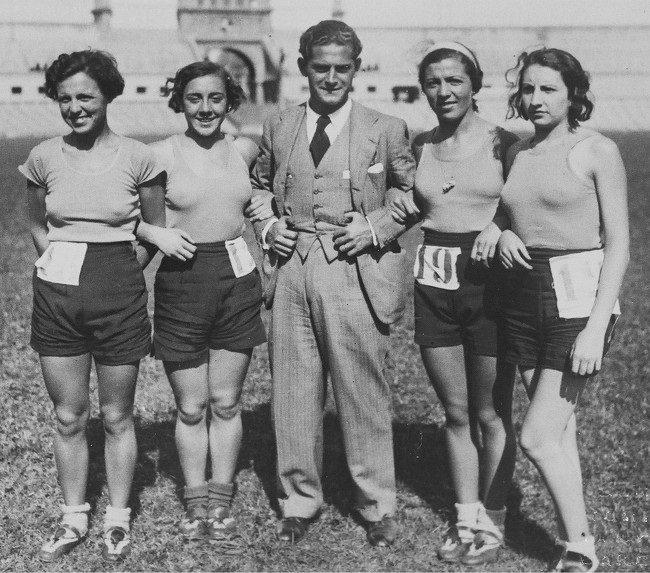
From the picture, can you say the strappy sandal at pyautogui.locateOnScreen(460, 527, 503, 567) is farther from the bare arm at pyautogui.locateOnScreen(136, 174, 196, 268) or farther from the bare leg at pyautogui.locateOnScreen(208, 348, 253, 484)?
the bare arm at pyautogui.locateOnScreen(136, 174, 196, 268)

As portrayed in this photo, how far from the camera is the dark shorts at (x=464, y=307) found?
3.64 meters

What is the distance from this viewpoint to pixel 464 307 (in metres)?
3.66

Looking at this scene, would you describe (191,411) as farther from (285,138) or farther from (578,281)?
(578,281)

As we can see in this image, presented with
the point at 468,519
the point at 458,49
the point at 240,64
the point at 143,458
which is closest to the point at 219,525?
the point at 143,458

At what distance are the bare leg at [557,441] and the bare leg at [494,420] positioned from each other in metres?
0.31

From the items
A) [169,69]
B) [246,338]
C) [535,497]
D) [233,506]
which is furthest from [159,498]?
[169,69]

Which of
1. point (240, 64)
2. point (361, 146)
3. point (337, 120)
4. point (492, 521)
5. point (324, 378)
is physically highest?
point (240, 64)

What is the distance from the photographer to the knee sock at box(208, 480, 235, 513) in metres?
4.10

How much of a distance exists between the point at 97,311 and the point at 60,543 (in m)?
1.15

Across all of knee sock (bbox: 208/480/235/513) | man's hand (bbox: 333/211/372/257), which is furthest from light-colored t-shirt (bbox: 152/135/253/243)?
knee sock (bbox: 208/480/235/513)

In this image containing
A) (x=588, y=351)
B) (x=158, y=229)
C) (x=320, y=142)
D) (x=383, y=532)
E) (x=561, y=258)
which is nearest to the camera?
(x=588, y=351)

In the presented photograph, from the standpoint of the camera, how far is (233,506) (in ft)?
14.6

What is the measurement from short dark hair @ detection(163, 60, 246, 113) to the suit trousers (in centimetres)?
82

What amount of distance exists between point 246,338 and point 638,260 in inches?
381
